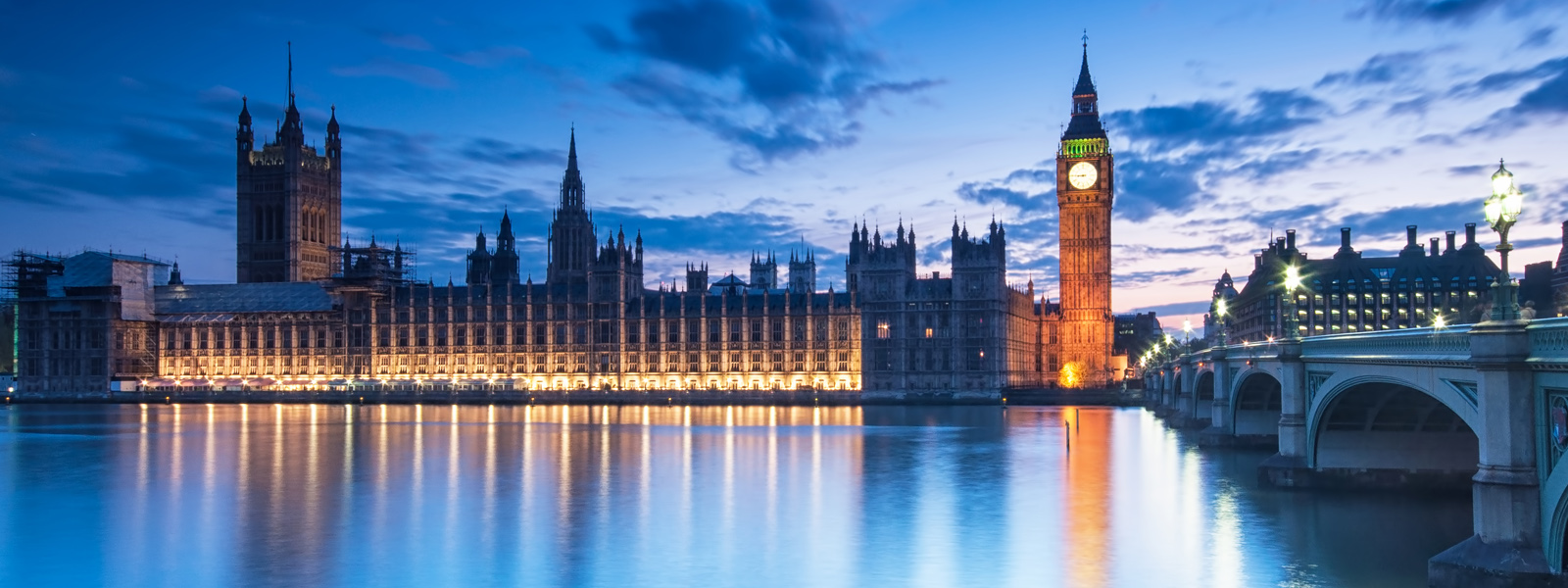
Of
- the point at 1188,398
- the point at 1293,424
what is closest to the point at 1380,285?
the point at 1188,398

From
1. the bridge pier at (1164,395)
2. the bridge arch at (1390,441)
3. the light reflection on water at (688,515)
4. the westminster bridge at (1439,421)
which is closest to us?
the westminster bridge at (1439,421)

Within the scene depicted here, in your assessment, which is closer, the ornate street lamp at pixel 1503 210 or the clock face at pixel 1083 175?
the ornate street lamp at pixel 1503 210

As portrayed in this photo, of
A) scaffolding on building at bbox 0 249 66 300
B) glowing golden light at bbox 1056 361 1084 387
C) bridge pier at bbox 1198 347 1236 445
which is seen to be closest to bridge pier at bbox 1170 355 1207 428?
bridge pier at bbox 1198 347 1236 445

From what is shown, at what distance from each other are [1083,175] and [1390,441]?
108060mm

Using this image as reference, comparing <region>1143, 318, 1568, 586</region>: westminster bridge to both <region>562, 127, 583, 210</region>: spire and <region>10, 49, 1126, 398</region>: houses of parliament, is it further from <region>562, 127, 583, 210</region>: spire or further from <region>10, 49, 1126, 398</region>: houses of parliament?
<region>562, 127, 583, 210</region>: spire

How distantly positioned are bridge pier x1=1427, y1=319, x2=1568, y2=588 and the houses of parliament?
10271cm

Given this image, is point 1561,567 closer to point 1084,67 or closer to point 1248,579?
point 1248,579

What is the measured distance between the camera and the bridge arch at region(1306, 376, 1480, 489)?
129 feet

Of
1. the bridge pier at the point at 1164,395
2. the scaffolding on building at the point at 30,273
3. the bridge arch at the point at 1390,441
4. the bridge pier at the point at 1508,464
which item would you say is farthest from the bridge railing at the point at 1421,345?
the scaffolding on building at the point at 30,273

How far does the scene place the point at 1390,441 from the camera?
41719mm

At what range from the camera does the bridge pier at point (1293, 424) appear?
1693 inches

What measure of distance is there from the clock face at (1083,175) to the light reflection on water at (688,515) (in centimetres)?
7764

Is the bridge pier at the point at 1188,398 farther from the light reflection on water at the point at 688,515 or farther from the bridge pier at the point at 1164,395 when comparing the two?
the bridge pier at the point at 1164,395

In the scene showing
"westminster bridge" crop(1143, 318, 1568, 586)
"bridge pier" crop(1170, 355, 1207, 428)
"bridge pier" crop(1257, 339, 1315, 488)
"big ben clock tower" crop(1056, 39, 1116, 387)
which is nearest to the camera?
"westminster bridge" crop(1143, 318, 1568, 586)
